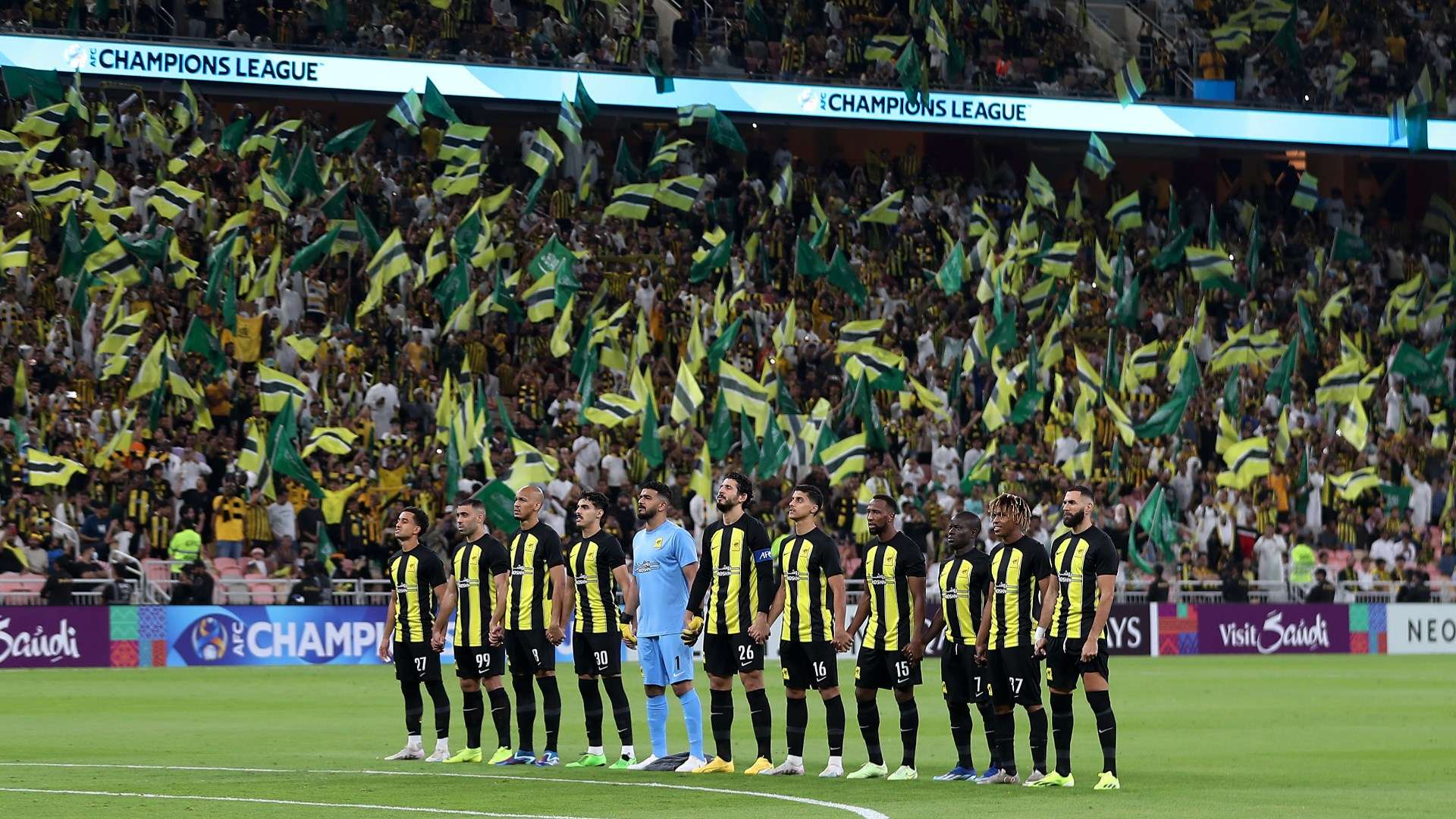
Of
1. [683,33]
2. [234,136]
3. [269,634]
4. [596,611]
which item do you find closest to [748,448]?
[269,634]

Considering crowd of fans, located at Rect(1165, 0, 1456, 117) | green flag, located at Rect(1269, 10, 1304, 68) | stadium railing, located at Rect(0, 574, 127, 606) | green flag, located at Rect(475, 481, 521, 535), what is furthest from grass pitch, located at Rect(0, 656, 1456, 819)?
crowd of fans, located at Rect(1165, 0, 1456, 117)

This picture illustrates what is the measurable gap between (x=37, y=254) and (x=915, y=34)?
68.9 feet

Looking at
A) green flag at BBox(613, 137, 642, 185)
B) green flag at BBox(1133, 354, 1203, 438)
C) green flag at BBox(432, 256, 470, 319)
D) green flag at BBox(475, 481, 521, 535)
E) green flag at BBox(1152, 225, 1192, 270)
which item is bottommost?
green flag at BBox(475, 481, 521, 535)

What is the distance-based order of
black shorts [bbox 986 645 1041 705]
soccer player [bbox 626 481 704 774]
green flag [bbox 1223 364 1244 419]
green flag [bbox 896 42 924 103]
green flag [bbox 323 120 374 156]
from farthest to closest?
green flag [bbox 896 42 924 103] → green flag [bbox 1223 364 1244 419] → green flag [bbox 323 120 374 156] → soccer player [bbox 626 481 704 774] → black shorts [bbox 986 645 1041 705]

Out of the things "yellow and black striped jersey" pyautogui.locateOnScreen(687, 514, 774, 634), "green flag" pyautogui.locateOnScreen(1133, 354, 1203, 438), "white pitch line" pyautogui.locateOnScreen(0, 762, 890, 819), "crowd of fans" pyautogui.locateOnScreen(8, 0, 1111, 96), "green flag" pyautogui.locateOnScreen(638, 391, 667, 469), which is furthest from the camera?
"crowd of fans" pyautogui.locateOnScreen(8, 0, 1111, 96)

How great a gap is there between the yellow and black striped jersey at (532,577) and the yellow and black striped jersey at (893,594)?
272cm

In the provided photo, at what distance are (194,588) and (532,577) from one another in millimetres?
14213

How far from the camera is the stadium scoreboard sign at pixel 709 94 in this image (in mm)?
40188

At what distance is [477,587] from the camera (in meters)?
18.6

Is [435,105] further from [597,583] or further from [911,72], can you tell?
[597,583]

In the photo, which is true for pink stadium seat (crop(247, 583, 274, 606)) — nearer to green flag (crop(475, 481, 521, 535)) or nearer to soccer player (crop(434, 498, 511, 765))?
green flag (crop(475, 481, 521, 535))

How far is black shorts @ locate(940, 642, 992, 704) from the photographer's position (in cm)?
1708

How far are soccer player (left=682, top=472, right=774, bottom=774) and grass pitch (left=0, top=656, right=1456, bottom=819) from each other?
0.66 meters

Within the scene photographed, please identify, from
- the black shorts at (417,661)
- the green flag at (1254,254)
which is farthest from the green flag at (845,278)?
the black shorts at (417,661)
